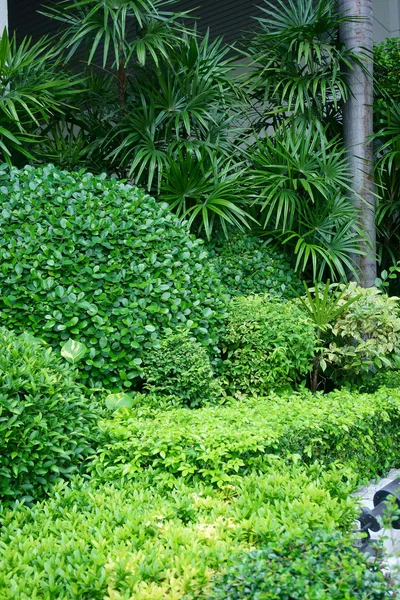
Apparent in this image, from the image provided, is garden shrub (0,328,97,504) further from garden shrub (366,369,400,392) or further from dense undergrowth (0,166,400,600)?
garden shrub (366,369,400,392)

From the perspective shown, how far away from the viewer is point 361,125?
6.50 meters

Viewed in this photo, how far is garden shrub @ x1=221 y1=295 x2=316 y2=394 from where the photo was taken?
4.91 m

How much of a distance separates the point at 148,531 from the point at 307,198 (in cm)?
448

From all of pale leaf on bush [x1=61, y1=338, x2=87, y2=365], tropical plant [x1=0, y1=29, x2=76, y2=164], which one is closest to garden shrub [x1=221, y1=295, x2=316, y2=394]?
pale leaf on bush [x1=61, y1=338, x2=87, y2=365]

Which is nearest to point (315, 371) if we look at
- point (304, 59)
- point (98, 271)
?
point (98, 271)

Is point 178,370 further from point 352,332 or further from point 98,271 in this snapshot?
point 352,332

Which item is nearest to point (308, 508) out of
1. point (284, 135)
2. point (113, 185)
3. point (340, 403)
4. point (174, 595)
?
point (174, 595)

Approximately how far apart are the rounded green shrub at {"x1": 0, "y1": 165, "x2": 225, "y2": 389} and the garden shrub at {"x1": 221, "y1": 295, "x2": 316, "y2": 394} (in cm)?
21

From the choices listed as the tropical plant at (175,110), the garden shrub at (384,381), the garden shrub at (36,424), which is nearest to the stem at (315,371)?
the garden shrub at (384,381)

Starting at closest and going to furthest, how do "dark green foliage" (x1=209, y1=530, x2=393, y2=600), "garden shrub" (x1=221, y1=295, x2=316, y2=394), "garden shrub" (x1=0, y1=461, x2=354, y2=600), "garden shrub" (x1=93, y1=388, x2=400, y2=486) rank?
"dark green foliage" (x1=209, y1=530, x2=393, y2=600)
"garden shrub" (x1=0, y1=461, x2=354, y2=600)
"garden shrub" (x1=93, y1=388, x2=400, y2=486)
"garden shrub" (x1=221, y1=295, x2=316, y2=394)

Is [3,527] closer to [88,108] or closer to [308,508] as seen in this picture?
[308,508]

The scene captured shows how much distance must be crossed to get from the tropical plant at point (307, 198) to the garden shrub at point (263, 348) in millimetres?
1136

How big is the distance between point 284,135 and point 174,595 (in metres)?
5.05

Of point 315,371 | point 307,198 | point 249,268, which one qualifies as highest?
point 307,198
